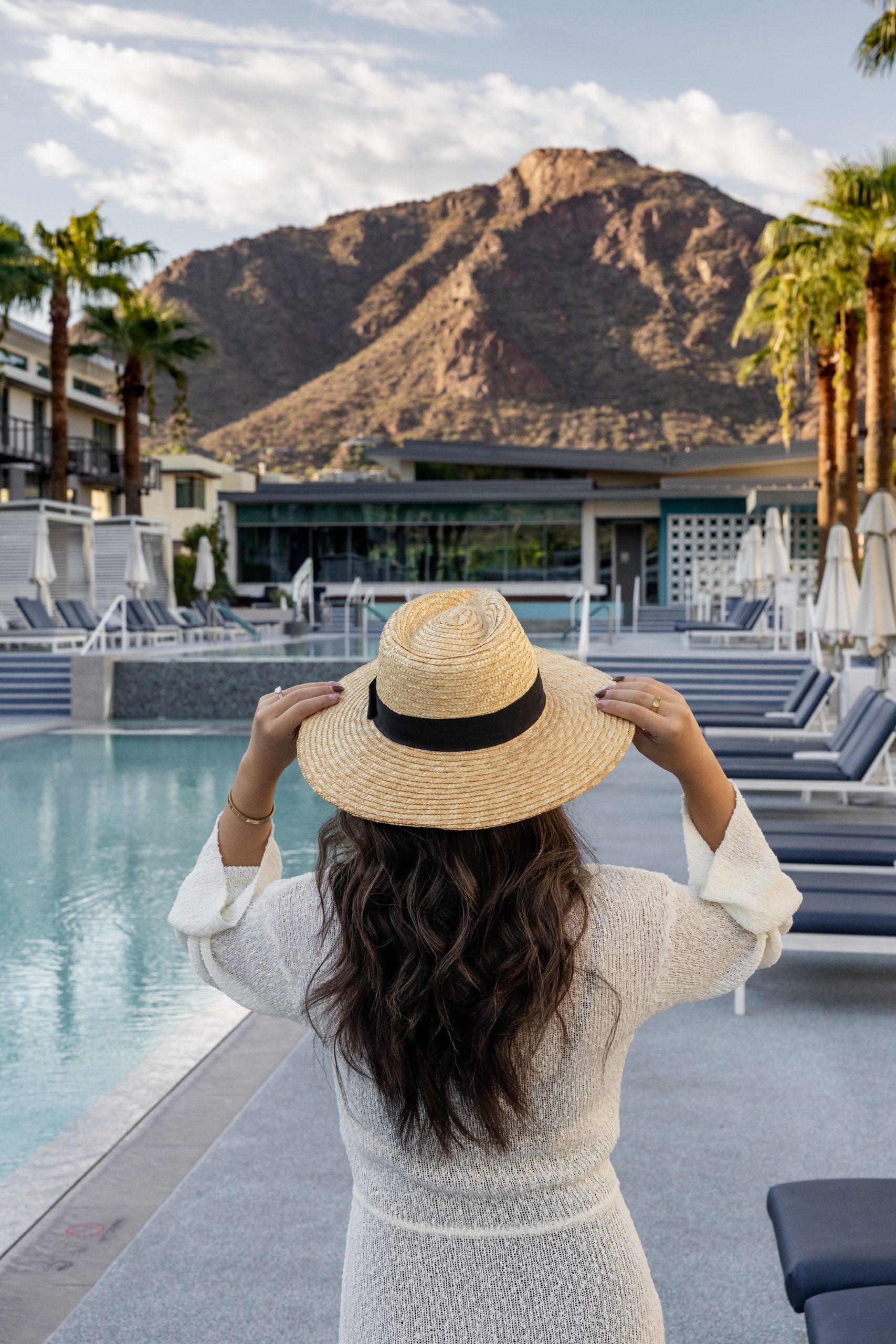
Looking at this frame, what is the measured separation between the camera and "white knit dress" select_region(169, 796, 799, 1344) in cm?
133

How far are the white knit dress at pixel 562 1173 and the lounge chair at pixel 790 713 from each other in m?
8.15

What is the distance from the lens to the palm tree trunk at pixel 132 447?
2966 centimetres

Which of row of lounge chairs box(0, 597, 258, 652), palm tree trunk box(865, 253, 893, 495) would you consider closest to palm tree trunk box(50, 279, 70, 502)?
row of lounge chairs box(0, 597, 258, 652)

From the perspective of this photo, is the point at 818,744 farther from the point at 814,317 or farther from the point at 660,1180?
the point at 814,317

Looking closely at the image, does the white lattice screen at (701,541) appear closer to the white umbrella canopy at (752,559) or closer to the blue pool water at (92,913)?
the white umbrella canopy at (752,559)

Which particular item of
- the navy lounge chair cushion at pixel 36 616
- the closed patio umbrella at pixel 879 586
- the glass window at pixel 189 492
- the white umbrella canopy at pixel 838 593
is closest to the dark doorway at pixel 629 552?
the glass window at pixel 189 492

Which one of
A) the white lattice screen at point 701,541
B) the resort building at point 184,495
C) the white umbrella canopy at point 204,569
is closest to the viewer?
the white umbrella canopy at point 204,569

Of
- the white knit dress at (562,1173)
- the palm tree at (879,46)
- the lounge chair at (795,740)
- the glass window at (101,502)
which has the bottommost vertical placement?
the lounge chair at (795,740)

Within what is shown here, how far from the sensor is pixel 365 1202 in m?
1.40

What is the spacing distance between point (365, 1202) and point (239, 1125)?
91.0 inches

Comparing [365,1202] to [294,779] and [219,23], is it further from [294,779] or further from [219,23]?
[219,23]

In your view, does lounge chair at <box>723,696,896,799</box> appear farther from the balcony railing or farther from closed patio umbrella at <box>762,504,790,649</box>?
the balcony railing

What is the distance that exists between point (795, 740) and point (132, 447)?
22907mm

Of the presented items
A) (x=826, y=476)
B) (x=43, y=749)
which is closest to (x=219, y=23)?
(x=826, y=476)
